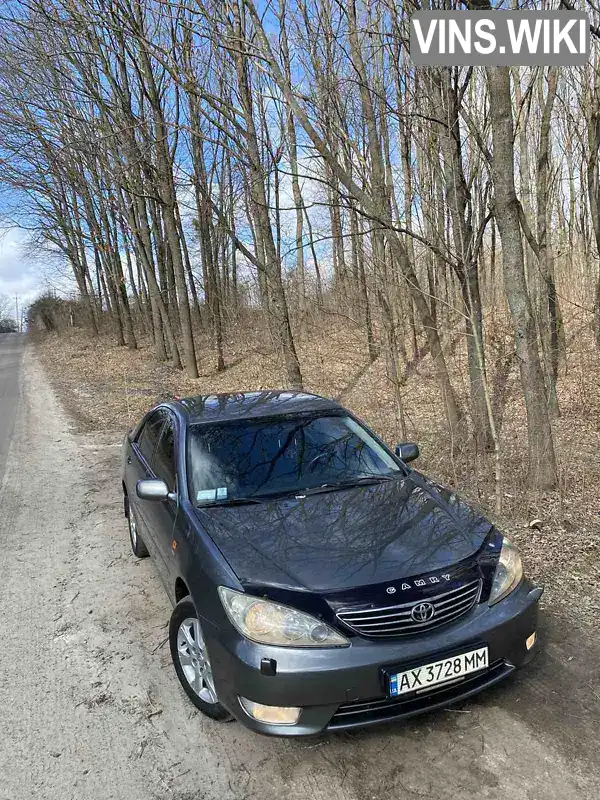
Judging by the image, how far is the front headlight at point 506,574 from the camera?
116 inches

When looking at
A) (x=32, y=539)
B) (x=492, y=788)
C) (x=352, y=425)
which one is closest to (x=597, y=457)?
(x=352, y=425)

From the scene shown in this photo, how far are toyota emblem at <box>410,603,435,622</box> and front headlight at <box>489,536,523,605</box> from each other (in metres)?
0.40

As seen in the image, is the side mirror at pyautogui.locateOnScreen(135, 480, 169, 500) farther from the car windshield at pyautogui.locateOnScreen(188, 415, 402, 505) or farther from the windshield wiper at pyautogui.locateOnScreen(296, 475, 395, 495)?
the windshield wiper at pyautogui.locateOnScreen(296, 475, 395, 495)

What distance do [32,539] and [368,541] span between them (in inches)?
162

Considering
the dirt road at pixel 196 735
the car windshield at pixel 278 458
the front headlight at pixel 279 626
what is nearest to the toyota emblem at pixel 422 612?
the front headlight at pixel 279 626

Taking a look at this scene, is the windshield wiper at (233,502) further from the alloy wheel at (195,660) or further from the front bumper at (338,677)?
the front bumper at (338,677)

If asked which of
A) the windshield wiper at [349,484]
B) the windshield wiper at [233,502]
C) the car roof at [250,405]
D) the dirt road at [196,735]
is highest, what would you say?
the car roof at [250,405]

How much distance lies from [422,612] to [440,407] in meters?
8.91

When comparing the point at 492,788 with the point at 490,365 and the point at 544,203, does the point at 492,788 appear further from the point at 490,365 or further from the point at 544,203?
the point at 544,203

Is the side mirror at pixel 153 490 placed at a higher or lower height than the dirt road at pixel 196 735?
higher

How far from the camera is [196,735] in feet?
9.45

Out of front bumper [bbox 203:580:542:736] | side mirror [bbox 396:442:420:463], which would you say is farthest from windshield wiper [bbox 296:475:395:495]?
front bumper [bbox 203:580:542:736]

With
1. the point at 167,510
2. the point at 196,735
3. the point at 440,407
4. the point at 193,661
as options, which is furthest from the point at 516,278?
the point at 440,407

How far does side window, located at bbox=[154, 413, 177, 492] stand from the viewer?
12.9 feet
